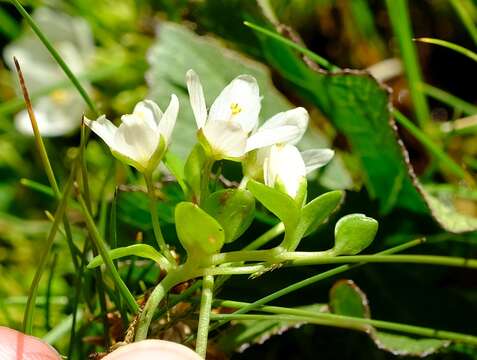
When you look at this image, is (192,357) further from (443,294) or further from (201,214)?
(443,294)

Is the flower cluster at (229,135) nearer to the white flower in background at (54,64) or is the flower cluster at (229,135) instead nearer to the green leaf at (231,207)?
the green leaf at (231,207)

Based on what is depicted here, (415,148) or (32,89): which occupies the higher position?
(32,89)

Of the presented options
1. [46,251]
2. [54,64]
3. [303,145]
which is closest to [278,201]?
[46,251]

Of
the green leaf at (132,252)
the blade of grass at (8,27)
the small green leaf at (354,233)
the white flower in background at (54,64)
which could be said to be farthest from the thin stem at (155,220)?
the blade of grass at (8,27)

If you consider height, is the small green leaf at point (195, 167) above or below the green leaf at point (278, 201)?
above

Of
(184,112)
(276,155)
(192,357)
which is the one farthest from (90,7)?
(192,357)

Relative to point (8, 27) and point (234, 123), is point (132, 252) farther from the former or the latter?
point (8, 27)

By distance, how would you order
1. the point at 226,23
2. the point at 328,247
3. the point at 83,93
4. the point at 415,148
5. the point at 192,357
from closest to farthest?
the point at 192,357 → the point at 83,93 → the point at 328,247 → the point at 226,23 → the point at 415,148
